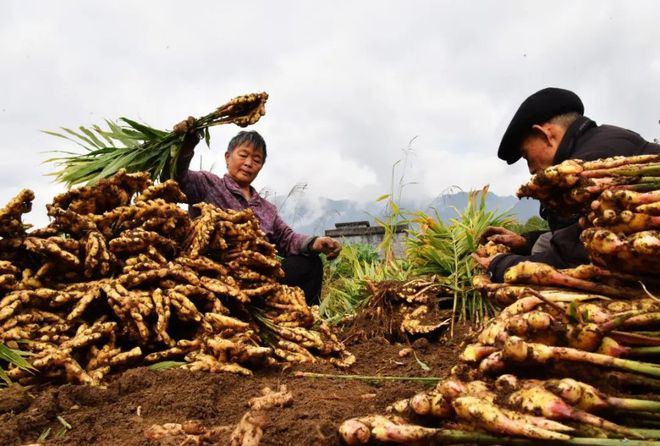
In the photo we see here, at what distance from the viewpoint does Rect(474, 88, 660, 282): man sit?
2447 mm

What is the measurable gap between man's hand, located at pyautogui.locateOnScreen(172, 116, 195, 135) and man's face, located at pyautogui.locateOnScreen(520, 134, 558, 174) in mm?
1940

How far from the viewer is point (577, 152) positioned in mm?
2699

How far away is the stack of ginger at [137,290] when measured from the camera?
2123 mm

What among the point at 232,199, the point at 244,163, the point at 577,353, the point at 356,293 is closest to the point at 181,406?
the point at 577,353

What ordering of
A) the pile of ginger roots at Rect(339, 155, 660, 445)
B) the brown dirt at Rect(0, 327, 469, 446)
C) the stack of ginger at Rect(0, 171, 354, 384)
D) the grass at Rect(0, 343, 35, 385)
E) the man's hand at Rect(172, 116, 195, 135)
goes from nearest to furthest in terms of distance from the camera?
1. the pile of ginger roots at Rect(339, 155, 660, 445)
2. the brown dirt at Rect(0, 327, 469, 446)
3. the grass at Rect(0, 343, 35, 385)
4. the stack of ginger at Rect(0, 171, 354, 384)
5. the man's hand at Rect(172, 116, 195, 135)

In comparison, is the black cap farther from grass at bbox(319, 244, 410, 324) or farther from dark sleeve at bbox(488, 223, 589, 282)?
grass at bbox(319, 244, 410, 324)

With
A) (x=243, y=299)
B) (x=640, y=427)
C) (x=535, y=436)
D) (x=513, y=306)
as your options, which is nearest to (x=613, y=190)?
(x=513, y=306)

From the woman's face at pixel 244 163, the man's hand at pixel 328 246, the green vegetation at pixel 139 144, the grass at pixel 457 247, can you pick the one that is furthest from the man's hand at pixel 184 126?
the grass at pixel 457 247

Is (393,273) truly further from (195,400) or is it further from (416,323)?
(195,400)

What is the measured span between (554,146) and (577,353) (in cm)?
215

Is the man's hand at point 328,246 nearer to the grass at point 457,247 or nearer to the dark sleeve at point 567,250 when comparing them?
the grass at point 457,247

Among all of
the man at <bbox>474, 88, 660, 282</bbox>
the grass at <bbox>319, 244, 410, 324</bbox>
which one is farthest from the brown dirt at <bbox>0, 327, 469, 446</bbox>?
the grass at <bbox>319, 244, 410, 324</bbox>

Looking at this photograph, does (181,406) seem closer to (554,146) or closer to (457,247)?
(554,146)

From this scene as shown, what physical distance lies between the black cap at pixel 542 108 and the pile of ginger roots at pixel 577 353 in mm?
1648
